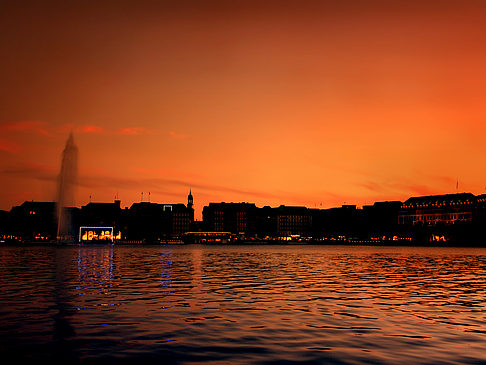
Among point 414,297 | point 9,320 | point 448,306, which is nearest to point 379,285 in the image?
point 414,297

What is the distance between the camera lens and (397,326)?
24.8 metres

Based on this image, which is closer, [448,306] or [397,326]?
[397,326]

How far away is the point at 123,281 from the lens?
47969 millimetres

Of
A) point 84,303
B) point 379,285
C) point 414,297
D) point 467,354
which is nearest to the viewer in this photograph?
point 467,354

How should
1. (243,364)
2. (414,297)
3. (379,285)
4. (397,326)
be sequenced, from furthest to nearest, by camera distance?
(379,285), (414,297), (397,326), (243,364)

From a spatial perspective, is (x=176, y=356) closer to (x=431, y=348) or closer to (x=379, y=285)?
(x=431, y=348)

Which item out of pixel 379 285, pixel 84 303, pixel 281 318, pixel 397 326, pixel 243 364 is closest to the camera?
pixel 243 364

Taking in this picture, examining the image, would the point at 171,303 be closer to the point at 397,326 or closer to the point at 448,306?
the point at 397,326

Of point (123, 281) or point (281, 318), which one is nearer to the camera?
point (281, 318)

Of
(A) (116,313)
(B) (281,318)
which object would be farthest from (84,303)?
(B) (281,318)

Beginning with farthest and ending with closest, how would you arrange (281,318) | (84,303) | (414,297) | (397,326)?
(414,297) < (84,303) < (281,318) < (397,326)

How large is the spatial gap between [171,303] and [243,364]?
15620 mm

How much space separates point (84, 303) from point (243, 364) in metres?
17.0

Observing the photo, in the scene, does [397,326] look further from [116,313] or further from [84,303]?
[84,303]
